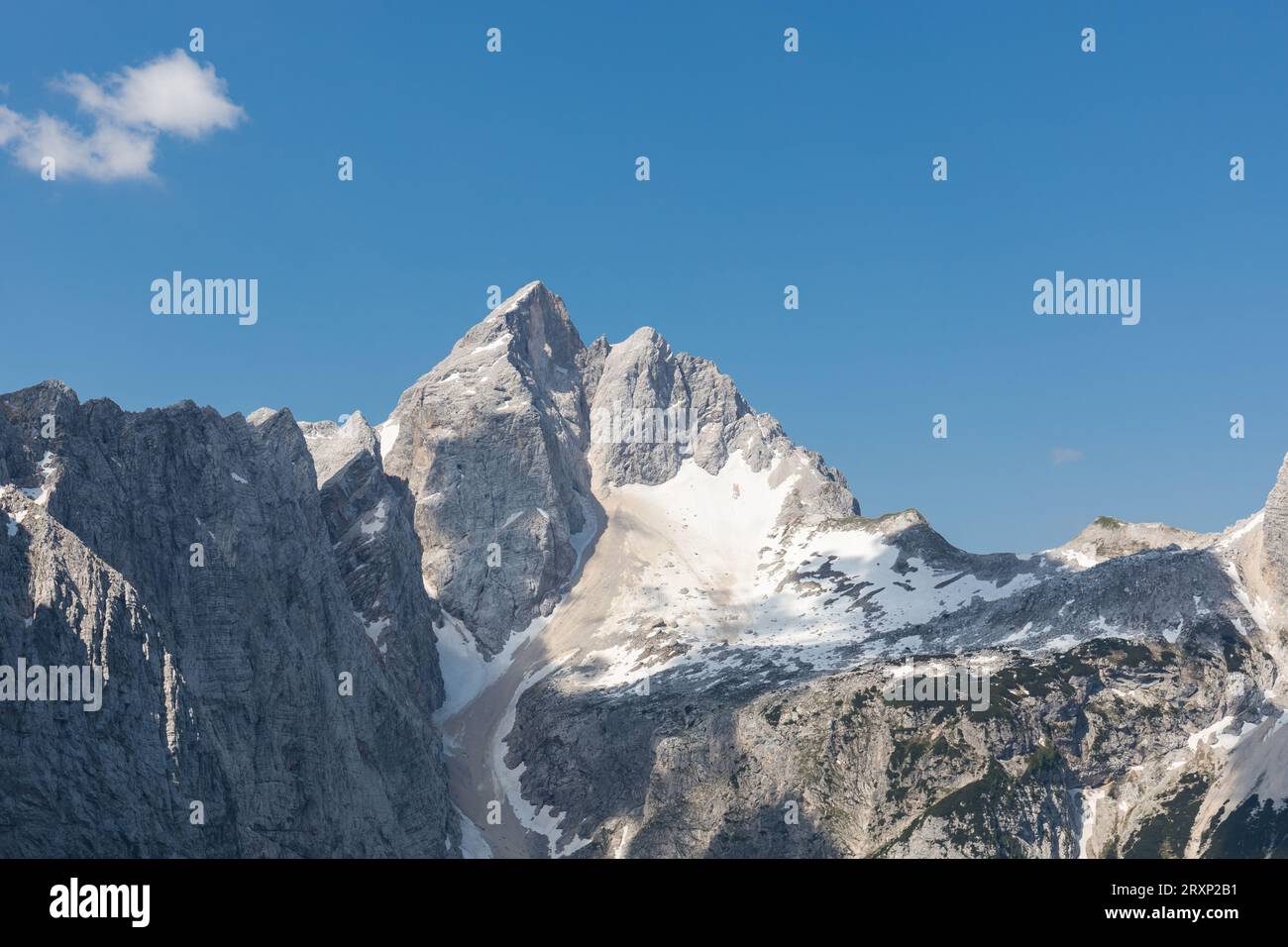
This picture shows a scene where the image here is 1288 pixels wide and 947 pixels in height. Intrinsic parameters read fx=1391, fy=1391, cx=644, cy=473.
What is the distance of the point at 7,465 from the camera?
579 feet

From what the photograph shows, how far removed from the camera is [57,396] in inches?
7367

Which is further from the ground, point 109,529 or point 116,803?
point 109,529
